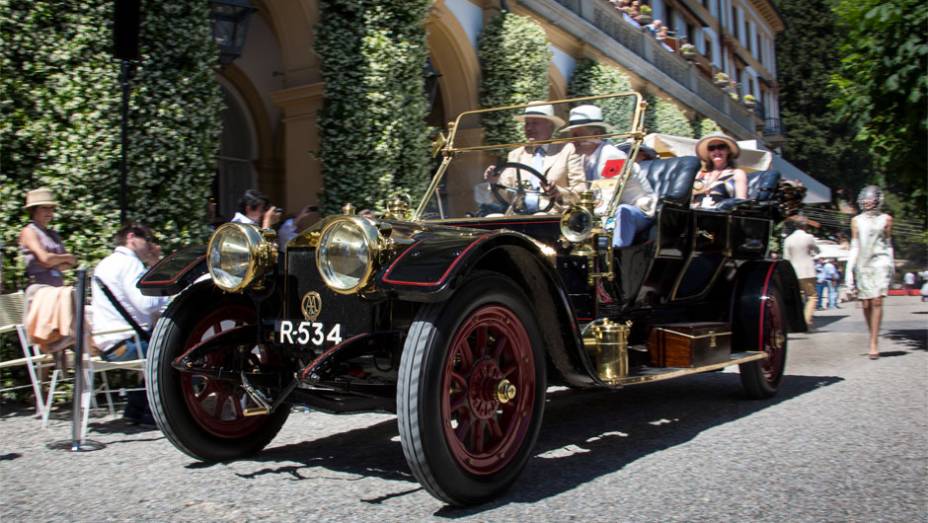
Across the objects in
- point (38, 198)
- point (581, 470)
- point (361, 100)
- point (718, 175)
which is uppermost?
point (361, 100)

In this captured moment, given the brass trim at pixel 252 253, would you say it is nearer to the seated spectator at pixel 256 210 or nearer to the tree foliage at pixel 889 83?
the seated spectator at pixel 256 210

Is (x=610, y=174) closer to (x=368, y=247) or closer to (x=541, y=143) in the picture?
(x=541, y=143)

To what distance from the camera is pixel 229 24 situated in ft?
25.4

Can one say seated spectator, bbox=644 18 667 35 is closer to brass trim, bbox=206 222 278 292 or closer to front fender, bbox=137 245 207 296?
front fender, bbox=137 245 207 296

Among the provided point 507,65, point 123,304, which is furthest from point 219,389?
point 507,65

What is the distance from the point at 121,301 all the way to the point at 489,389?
306 cm

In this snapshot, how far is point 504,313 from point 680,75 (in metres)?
23.7

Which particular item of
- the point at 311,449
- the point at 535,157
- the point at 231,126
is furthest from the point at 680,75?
the point at 311,449

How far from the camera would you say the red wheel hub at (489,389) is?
10.8 feet

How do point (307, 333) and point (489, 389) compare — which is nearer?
point (489, 389)

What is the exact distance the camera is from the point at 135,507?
332 centimetres

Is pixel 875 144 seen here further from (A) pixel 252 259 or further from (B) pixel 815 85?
(B) pixel 815 85

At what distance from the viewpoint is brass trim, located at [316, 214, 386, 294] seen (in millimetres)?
3328

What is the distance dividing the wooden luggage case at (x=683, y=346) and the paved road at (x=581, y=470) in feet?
1.29
